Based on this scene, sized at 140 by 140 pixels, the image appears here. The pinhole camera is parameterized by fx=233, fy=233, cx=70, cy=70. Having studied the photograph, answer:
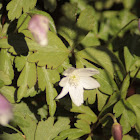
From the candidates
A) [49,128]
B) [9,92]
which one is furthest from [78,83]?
[9,92]

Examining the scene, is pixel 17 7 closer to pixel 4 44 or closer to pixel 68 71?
pixel 4 44

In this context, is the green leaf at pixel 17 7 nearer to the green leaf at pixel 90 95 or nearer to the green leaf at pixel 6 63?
the green leaf at pixel 6 63

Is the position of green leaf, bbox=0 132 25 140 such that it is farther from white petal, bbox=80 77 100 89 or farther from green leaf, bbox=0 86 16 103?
white petal, bbox=80 77 100 89

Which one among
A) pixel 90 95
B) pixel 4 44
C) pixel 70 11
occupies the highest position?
pixel 70 11

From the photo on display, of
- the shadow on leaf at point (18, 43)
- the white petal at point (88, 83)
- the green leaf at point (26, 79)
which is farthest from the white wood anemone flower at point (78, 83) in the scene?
the shadow on leaf at point (18, 43)

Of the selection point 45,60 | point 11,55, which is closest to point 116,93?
point 45,60

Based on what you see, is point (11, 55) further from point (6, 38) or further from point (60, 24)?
point (60, 24)
